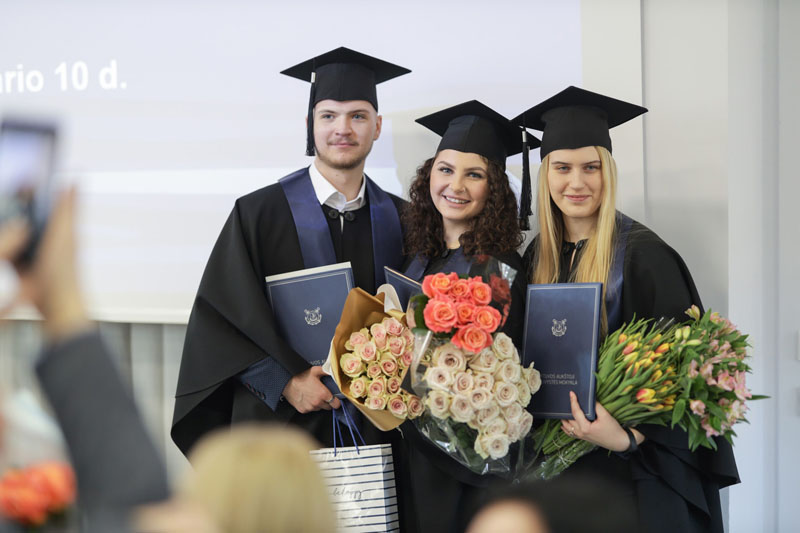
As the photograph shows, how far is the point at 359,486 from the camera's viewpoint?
2.81m

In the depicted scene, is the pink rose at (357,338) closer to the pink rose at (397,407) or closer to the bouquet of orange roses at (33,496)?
the pink rose at (397,407)

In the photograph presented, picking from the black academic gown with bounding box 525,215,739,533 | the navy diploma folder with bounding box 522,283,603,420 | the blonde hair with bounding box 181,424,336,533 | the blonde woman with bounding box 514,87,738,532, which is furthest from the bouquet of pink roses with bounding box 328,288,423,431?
the blonde hair with bounding box 181,424,336,533

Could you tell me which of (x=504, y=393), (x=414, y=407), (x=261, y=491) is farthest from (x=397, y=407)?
(x=261, y=491)

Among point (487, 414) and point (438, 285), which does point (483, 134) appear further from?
point (487, 414)

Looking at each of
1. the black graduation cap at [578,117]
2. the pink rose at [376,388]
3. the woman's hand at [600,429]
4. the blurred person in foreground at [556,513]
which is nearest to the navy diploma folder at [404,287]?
the pink rose at [376,388]

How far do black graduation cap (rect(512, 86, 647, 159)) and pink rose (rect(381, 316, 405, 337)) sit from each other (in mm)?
879

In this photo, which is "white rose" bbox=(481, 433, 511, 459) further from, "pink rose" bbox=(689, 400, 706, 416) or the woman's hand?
"pink rose" bbox=(689, 400, 706, 416)

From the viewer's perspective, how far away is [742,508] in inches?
137

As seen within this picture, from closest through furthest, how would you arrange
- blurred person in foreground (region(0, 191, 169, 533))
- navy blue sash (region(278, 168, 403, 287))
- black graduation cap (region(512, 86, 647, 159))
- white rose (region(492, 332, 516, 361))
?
blurred person in foreground (region(0, 191, 169, 533)) < white rose (region(492, 332, 516, 361)) < black graduation cap (region(512, 86, 647, 159)) < navy blue sash (region(278, 168, 403, 287))

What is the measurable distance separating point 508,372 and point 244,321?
1120 millimetres

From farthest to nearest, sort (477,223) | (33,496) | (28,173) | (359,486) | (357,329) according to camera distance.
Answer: (477,223), (359,486), (357,329), (33,496), (28,173)

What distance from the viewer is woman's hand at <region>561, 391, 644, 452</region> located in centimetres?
256

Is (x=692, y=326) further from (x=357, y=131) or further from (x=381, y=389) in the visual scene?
(x=357, y=131)

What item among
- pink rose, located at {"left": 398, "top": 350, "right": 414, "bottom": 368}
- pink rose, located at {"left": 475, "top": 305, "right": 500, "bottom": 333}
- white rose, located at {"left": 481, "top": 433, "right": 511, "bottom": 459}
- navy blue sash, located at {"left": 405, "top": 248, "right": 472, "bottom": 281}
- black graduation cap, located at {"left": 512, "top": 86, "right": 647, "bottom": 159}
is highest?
black graduation cap, located at {"left": 512, "top": 86, "right": 647, "bottom": 159}
